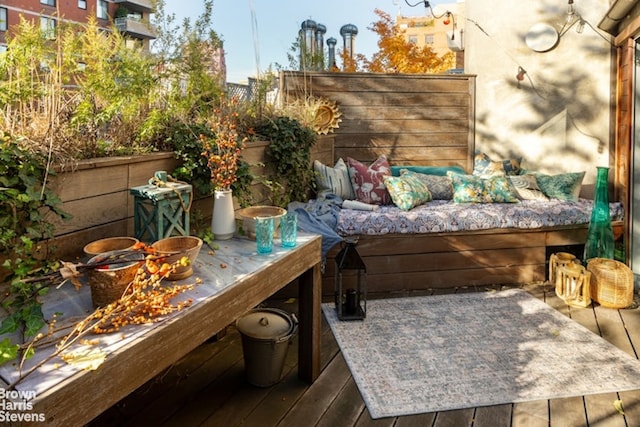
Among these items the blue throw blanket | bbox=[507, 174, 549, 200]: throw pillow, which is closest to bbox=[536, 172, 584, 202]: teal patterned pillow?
bbox=[507, 174, 549, 200]: throw pillow

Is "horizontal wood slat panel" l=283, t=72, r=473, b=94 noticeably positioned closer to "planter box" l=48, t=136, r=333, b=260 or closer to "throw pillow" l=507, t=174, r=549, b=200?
"throw pillow" l=507, t=174, r=549, b=200

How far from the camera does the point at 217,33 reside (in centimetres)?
297

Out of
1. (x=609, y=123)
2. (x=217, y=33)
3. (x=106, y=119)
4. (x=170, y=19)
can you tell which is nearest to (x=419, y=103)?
(x=609, y=123)

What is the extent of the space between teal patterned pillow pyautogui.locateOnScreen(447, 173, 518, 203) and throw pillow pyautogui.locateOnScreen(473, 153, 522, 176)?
0.21m

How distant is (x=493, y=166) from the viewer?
4.11 meters

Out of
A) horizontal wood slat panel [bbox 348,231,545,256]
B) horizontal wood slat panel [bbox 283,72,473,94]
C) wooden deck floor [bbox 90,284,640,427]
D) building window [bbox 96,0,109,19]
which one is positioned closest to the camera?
wooden deck floor [bbox 90,284,640,427]

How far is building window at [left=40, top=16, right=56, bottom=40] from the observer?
6.75 ft

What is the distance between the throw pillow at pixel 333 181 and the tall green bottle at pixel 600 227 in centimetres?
184

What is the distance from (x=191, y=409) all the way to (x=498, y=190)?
292cm

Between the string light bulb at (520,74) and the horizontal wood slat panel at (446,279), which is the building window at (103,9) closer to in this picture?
the horizontal wood slat panel at (446,279)

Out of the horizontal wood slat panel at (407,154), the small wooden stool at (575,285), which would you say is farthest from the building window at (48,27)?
the small wooden stool at (575,285)

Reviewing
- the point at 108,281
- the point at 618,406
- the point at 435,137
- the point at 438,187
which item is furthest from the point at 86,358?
A: the point at 435,137

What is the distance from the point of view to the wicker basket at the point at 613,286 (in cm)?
299

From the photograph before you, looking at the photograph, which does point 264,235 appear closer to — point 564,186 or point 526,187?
point 526,187
